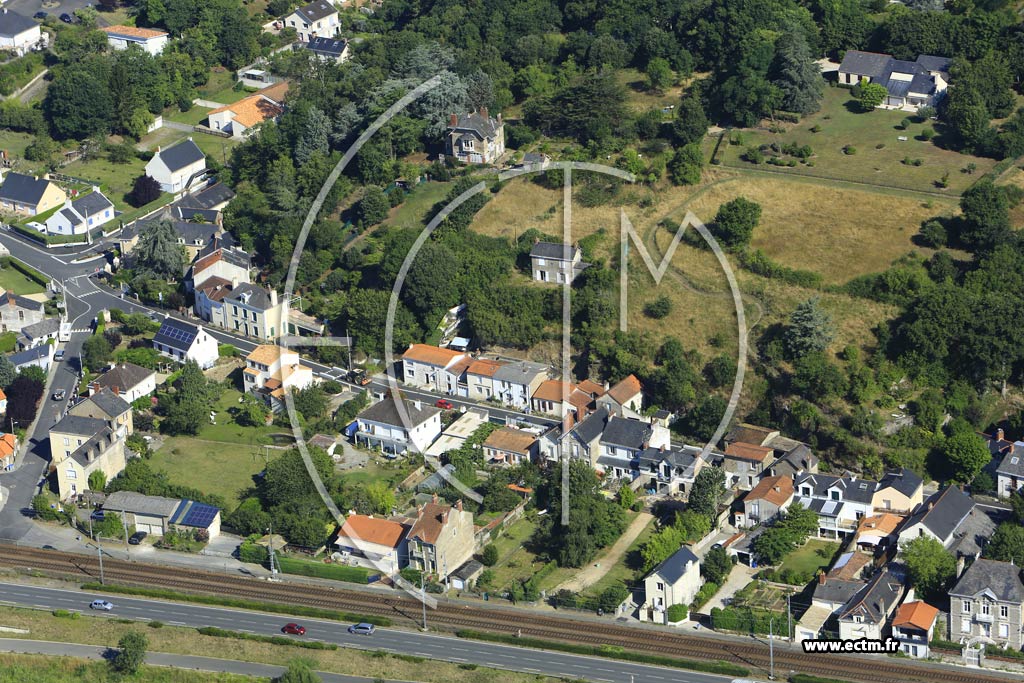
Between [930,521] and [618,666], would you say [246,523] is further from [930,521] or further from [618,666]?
[930,521]

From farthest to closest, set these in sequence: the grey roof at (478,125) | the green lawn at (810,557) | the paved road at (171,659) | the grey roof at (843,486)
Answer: the grey roof at (478,125) → the grey roof at (843,486) → the green lawn at (810,557) → the paved road at (171,659)

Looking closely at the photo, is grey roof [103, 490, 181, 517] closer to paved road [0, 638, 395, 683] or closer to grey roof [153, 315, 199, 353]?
paved road [0, 638, 395, 683]

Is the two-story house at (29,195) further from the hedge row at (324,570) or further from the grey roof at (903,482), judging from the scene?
the grey roof at (903,482)

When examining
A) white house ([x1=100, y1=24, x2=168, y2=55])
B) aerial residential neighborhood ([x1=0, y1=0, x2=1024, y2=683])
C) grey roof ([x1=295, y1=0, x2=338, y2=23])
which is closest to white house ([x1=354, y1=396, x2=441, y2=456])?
aerial residential neighborhood ([x1=0, y1=0, x2=1024, y2=683])

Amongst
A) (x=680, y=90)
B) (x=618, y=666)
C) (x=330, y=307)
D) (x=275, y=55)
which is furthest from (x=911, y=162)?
(x=275, y=55)

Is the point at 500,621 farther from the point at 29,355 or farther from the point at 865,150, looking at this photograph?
the point at 865,150

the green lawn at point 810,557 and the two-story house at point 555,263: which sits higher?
the two-story house at point 555,263

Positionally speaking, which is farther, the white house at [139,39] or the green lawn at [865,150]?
the white house at [139,39]

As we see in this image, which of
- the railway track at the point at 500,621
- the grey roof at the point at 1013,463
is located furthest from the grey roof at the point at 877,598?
the grey roof at the point at 1013,463
